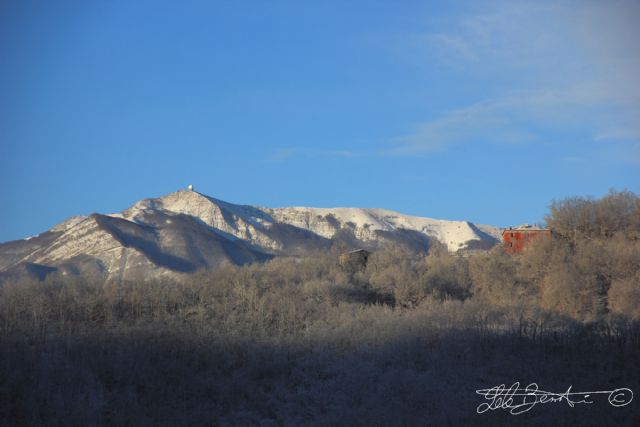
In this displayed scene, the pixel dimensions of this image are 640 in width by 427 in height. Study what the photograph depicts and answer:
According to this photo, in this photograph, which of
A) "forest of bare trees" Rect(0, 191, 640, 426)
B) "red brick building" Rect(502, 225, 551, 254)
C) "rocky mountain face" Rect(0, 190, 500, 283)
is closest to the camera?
"forest of bare trees" Rect(0, 191, 640, 426)

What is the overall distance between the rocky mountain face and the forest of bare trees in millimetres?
6807

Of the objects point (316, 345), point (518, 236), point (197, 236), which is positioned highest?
point (197, 236)

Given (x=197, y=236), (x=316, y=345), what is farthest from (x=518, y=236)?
(x=316, y=345)

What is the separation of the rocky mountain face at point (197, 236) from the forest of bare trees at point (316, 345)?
6.81 m

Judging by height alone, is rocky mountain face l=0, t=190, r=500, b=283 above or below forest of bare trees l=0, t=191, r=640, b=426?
above

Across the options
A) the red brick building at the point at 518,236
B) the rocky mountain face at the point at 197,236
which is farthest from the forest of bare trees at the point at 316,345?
the red brick building at the point at 518,236

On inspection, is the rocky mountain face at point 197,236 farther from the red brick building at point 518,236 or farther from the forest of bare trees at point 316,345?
the red brick building at point 518,236

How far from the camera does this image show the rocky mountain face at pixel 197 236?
55.3 m

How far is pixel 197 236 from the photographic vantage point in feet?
203

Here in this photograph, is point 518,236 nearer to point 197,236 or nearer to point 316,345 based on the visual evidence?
point 197,236

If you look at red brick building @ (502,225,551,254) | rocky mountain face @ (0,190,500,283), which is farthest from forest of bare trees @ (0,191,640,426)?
red brick building @ (502,225,551,254)

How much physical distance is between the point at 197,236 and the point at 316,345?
39.8m

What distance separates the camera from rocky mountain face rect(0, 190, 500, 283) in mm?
55272

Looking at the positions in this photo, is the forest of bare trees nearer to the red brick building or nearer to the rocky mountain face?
the rocky mountain face
